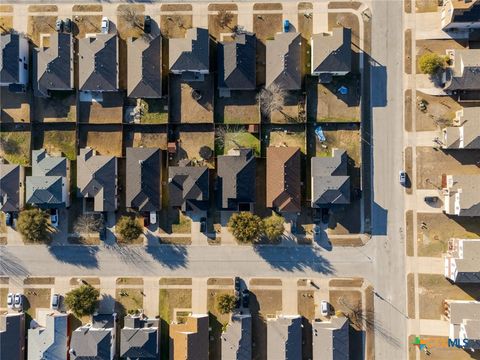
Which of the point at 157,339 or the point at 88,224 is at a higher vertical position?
the point at 88,224

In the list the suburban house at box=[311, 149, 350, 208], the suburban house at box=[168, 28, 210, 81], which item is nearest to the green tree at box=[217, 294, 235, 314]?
the suburban house at box=[311, 149, 350, 208]

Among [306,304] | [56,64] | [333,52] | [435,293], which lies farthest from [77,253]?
[435,293]

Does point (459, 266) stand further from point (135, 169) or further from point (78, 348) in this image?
point (78, 348)

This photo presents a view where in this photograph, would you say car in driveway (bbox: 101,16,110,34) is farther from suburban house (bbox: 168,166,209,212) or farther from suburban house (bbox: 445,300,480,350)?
suburban house (bbox: 445,300,480,350)

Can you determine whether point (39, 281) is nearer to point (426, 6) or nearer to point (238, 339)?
point (238, 339)

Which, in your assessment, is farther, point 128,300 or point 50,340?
point 128,300

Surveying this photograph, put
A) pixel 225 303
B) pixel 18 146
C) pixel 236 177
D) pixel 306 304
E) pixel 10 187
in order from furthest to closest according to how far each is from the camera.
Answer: pixel 18 146, pixel 306 304, pixel 10 187, pixel 236 177, pixel 225 303

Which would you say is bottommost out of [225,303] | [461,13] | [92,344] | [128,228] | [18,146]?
[92,344]
